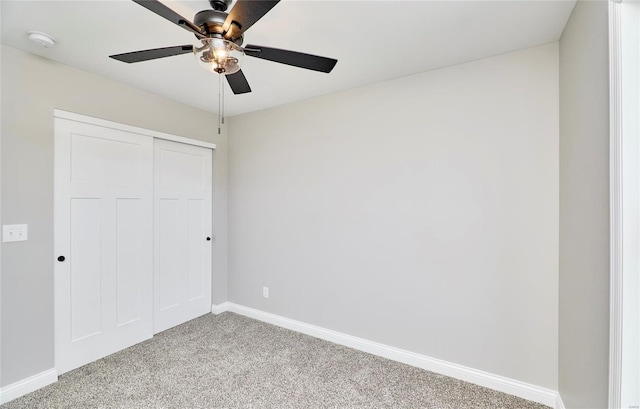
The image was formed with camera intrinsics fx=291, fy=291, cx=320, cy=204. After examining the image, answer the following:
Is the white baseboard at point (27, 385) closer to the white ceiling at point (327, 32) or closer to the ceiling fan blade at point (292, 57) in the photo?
the white ceiling at point (327, 32)

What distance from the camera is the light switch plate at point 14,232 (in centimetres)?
197

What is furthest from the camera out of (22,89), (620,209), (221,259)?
(221,259)

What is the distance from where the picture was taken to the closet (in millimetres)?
2301

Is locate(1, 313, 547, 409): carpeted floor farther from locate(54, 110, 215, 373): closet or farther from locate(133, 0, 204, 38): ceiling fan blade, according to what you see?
locate(133, 0, 204, 38): ceiling fan blade

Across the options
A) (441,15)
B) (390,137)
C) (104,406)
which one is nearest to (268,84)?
(390,137)

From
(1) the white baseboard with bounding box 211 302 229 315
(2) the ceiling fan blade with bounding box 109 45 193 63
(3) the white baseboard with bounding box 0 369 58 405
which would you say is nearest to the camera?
(2) the ceiling fan blade with bounding box 109 45 193 63

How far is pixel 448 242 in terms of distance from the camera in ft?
7.41

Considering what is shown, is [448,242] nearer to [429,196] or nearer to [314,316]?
[429,196]

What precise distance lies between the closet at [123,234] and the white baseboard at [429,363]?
3.30 ft

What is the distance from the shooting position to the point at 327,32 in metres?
1.83

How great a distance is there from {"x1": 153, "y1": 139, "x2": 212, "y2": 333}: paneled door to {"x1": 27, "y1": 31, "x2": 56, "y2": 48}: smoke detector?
1118 millimetres

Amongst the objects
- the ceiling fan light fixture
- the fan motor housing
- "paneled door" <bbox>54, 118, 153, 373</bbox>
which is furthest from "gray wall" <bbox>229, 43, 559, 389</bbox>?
the fan motor housing

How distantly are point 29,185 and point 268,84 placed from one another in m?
1.95

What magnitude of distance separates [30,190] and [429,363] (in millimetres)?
3269
